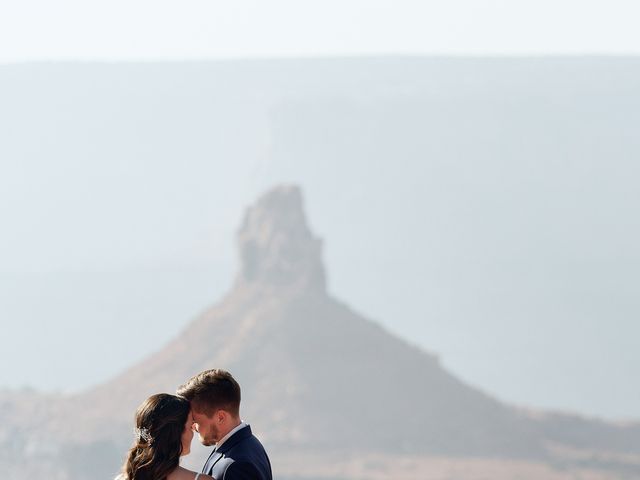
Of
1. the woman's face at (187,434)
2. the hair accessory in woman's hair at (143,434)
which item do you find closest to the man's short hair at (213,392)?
the woman's face at (187,434)

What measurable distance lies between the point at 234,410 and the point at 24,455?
101108 mm

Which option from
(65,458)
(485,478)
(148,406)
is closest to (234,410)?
(148,406)

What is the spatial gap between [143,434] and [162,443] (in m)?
0.15

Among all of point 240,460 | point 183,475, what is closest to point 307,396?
point 240,460

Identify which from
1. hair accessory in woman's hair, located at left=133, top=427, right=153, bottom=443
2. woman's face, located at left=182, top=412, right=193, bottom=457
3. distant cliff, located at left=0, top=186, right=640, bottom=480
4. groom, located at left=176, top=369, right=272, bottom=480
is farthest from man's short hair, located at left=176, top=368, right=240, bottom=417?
distant cliff, located at left=0, top=186, right=640, bottom=480

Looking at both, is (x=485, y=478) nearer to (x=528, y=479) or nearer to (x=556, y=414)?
(x=528, y=479)

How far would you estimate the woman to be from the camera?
8758 mm

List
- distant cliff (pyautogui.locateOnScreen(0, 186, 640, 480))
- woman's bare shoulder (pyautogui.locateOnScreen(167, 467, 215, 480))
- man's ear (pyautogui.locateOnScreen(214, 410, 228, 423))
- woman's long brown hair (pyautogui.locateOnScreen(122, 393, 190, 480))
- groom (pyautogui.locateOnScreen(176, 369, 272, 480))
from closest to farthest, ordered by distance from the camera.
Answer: woman's bare shoulder (pyautogui.locateOnScreen(167, 467, 215, 480)) < woman's long brown hair (pyautogui.locateOnScreen(122, 393, 190, 480)) < groom (pyautogui.locateOnScreen(176, 369, 272, 480)) < man's ear (pyautogui.locateOnScreen(214, 410, 228, 423)) < distant cliff (pyautogui.locateOnScreen(0, 186, 640, 480))

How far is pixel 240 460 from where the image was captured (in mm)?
8867

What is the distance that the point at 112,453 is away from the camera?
334ft

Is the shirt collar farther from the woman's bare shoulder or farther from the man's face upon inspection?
the woman's bare shoulder

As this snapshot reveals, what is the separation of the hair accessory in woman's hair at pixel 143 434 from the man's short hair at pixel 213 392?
0.97 ft

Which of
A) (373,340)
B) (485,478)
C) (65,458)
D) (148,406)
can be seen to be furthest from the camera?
(373,340)

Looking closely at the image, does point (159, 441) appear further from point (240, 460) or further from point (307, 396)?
point (307, 396)
